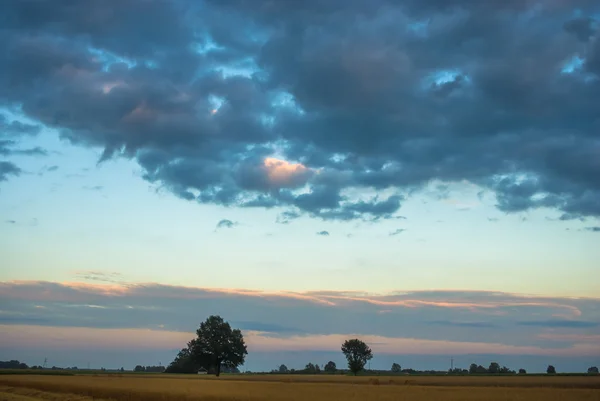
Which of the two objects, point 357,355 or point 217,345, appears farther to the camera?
point 357,355

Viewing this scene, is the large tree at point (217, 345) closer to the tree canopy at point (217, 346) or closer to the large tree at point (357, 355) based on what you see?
the tree canopy at point (217, 346)

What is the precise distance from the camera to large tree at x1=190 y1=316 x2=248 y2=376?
145000 millimetres

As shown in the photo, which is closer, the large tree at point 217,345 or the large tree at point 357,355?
the large tree at point 217,345

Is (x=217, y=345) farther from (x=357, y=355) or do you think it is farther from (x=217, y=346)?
(x=357, y=355)

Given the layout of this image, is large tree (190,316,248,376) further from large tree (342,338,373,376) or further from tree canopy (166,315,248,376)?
large tree (342,338,373,376)

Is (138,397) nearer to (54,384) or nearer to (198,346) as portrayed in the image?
(54,384)

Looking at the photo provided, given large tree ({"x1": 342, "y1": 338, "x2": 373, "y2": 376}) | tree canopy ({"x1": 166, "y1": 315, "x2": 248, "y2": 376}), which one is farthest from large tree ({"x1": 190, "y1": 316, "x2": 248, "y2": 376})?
large tree ({"x1": 342, "y1": 338, "x2": 373, "y2": 376})

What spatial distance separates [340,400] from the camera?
129 ft

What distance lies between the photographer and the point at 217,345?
145 m

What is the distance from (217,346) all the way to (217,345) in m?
0.26

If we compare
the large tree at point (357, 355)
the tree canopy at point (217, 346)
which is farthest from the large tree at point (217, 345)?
the large tree at point (357, 355)


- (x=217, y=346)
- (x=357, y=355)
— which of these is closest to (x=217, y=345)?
(x=217, y=346)

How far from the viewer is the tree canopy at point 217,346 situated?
476ft

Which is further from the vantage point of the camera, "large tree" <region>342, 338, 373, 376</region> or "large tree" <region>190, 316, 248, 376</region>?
"large tree" <region>342, 338, 373, 376</region>
